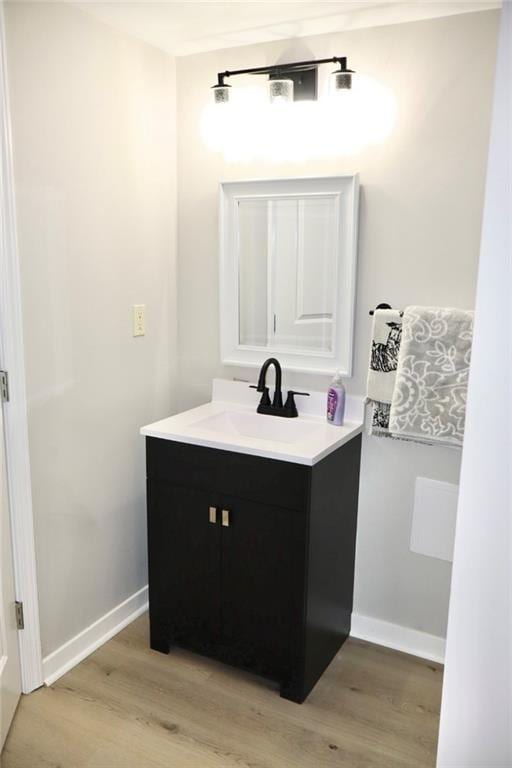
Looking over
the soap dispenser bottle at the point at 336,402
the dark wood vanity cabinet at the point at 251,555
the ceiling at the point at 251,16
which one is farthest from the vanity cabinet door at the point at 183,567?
the ceiling at the point at 251,16

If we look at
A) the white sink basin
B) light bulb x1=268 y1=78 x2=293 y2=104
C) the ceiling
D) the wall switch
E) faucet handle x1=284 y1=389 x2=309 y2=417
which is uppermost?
the ceiling

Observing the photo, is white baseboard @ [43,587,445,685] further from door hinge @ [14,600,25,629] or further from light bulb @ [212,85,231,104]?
light bulb @ [212,85,231,104]

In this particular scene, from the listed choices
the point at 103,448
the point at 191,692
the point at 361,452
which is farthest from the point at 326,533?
the point at 103,448

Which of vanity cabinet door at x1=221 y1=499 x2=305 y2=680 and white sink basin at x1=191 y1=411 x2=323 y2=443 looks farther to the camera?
white sink basin at x1=191 y1=411 x2=323 y2=443

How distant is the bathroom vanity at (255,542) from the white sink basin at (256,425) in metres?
0.01

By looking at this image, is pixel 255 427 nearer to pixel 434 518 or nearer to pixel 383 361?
pixel 383 361

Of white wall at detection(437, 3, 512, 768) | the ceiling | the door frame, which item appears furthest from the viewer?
the ceiling

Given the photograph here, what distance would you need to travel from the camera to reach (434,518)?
2289mm

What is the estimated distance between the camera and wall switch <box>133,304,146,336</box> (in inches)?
96.0

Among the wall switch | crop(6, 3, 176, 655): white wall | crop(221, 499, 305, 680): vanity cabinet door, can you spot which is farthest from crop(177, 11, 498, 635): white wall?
crop(221, 499, 305, 680): vanity cabinet door

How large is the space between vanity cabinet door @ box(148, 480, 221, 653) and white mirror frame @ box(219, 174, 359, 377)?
0.65m

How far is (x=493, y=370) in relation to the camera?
795 millimetres

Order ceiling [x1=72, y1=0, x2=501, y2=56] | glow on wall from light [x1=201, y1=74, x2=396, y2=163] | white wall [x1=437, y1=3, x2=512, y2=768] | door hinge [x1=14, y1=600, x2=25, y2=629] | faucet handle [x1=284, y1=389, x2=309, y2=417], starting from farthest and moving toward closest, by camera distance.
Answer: faucet handle [x1=284, y1=389, x2=309, y2=417], glow on wall from light [x1=201, y1=74, x2=396, y2=163], door hinge [x1=14, y1=600, x2=25, y2=629], ceiling [x1=72, y1=0, x2=501, y2=56], white wall [x1=437, y1=3, x2=512, y2=768]

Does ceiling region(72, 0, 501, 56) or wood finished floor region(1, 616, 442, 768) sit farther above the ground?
ceiling region(72, 0, 501, 56)
